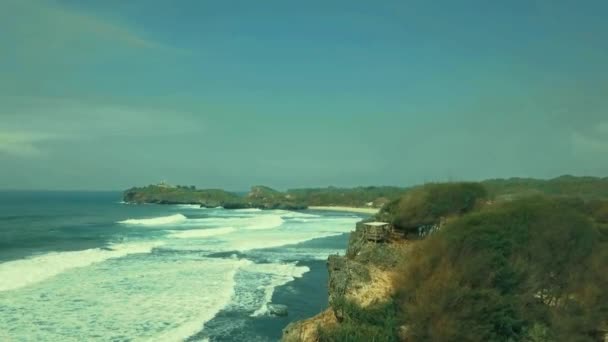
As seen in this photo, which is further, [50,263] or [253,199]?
[253,199]

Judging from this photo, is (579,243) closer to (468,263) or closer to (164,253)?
(468,263)

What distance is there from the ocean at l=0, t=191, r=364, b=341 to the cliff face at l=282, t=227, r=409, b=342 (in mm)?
3497

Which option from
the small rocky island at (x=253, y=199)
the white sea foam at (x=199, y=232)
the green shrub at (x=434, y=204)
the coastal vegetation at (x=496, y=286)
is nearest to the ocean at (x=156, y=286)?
the white sea foam at (x=199, y=232)

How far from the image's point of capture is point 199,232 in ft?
193

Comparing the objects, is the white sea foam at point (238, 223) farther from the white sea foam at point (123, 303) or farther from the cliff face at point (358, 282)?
the cliff face at point (358, 282)

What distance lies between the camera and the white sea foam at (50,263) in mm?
29328

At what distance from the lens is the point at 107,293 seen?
1025 inches

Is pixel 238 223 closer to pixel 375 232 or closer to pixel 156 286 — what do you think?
pixel 156 286

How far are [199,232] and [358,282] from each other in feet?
142

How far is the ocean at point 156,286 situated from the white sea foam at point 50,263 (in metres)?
0.06

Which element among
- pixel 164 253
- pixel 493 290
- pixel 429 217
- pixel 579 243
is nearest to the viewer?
pixel 493 290

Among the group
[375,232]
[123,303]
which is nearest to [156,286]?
[123,303]

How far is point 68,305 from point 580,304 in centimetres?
2030

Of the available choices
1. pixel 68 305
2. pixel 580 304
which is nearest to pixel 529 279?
pixel 580 304
